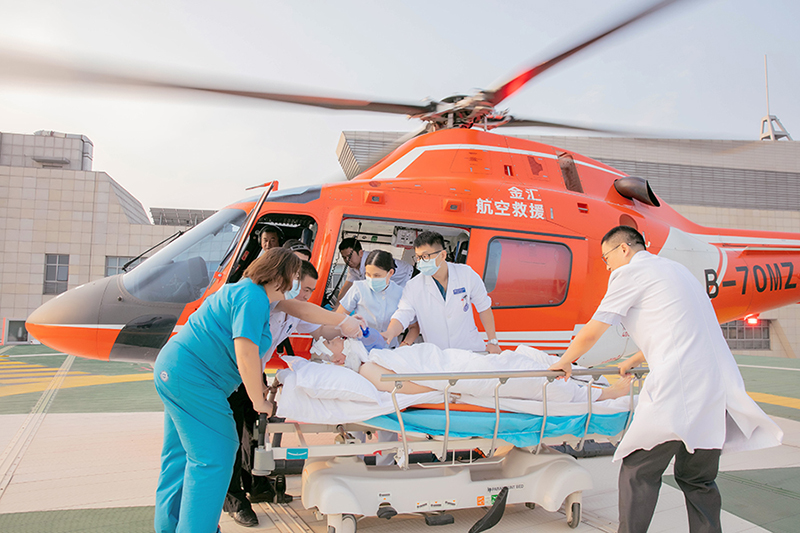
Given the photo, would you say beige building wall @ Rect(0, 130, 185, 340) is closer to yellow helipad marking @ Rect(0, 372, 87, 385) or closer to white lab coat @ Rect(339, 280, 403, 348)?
yellow helipad marking @ Rect(0, 372, 87, 385)

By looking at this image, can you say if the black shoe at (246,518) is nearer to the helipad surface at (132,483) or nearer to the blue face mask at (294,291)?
the helipad surface at (132,483)

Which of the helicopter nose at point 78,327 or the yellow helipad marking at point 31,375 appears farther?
the yellow helipad marking at point 31,375

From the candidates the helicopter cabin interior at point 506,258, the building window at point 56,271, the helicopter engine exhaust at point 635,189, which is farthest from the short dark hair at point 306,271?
the building window at point 56,271

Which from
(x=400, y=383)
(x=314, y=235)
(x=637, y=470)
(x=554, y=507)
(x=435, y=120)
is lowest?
(x=554, y=507)

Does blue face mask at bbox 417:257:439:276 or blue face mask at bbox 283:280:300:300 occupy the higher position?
blue face mask at bbox 417:257:439:276

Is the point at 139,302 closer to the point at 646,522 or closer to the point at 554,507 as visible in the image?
the point at 554,507

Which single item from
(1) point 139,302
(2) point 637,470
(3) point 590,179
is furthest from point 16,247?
(2) point 637,470

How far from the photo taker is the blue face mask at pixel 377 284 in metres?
3.86

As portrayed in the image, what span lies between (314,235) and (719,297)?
4.77 metres

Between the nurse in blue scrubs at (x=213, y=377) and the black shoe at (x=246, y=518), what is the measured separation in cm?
63

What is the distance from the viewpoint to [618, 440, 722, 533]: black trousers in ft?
7.90

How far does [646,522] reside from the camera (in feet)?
7.93

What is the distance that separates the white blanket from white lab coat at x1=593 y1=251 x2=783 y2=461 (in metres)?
0.56

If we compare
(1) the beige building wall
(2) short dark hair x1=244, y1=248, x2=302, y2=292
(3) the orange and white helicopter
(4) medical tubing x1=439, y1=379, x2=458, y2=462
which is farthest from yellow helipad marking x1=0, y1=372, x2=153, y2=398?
(1) the beige building wall
